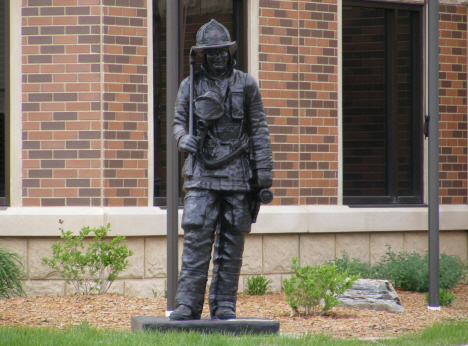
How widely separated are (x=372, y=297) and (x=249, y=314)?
140cm

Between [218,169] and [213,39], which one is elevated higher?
[213,39]

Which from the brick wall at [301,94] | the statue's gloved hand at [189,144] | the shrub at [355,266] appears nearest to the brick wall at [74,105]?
the brick wall at [301,94]

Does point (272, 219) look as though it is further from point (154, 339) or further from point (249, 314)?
point (154, 339)

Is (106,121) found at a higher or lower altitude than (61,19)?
lower

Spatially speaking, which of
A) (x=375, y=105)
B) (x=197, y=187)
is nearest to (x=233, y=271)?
(x=197, y=187)

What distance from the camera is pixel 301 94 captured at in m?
9.01

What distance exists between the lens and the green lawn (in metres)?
4.60

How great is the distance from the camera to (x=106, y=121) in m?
8.14

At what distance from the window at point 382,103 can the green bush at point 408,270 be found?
3.90 feet

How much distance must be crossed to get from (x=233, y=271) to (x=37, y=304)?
8.73 ft

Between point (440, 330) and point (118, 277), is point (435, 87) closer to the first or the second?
point (440, 330)

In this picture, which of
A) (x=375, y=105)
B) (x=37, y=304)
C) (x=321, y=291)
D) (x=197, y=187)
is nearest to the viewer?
(x=197, y=187)

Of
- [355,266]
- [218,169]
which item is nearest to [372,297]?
[355,266]

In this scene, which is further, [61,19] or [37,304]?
[61,19]
